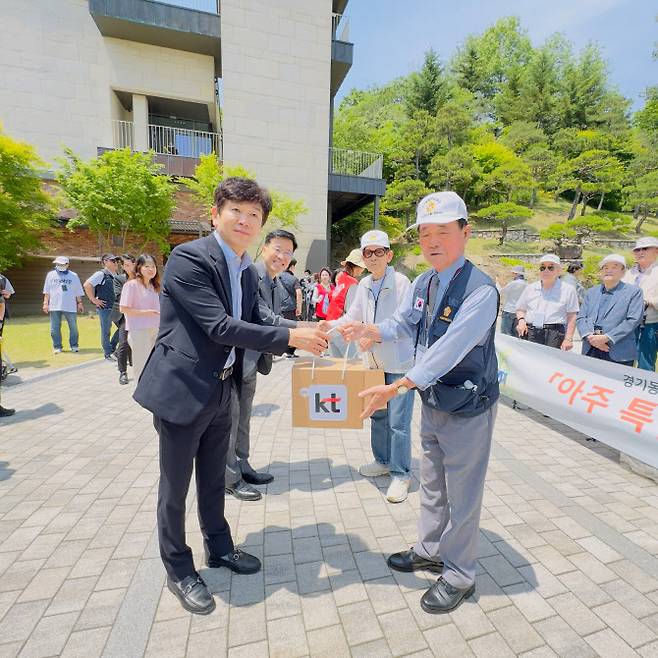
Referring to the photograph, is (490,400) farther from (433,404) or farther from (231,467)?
(231,467)

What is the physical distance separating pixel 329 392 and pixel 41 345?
1020 cm

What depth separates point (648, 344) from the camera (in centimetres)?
534

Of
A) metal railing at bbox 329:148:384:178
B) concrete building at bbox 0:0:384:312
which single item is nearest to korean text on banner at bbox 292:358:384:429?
concrete building at bbox 0:0:384:312

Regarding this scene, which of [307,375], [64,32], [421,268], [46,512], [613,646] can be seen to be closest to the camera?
[613,646]

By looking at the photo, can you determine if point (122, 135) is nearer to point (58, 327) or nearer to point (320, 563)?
point (58, 327)

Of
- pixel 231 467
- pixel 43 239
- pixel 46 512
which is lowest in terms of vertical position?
pixel 46 512

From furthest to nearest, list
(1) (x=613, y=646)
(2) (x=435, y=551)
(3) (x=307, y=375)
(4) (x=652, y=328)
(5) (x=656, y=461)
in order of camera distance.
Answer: (4) (x=652, y=328)
(5) (x=656, y=461)
(2) (x=435, y=551)
(3) (x=307, y=375)
(1) (x=613, y=646)

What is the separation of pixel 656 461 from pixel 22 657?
4981 millimetres

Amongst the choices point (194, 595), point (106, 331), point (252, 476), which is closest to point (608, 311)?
point (252, 476)

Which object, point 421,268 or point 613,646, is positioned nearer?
point 613,646

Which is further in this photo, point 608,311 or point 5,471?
point 608,311

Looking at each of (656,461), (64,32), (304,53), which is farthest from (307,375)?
(64,32)

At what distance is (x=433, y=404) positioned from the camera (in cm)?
219

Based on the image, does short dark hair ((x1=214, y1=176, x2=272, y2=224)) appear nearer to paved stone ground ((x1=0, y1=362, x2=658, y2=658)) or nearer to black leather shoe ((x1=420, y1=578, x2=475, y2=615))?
paved stone ground ((x1=0, y1=362, x2=658, y2=658))
